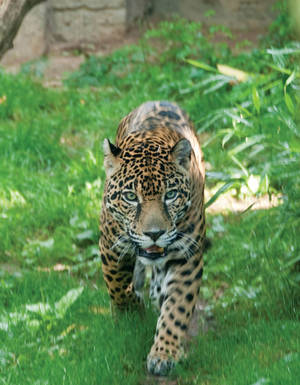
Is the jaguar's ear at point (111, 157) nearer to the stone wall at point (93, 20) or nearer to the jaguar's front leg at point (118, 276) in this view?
the jaguar's front leg at point (118, 276)

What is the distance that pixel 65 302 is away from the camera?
15.5 ft

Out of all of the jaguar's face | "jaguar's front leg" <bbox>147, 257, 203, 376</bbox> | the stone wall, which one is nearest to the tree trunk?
the jaguar's face

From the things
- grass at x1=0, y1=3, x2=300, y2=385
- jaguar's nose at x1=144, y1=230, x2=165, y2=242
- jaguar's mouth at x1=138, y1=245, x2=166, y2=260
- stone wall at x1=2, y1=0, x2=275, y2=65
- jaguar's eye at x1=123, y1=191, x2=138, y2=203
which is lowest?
stone wall at x1=2, y1=0, x2=275, y2=65

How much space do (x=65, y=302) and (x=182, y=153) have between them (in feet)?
4.57

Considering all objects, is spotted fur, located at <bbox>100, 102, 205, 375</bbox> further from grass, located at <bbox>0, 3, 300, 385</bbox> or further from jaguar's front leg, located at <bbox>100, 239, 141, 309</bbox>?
grass, located at <bbox>0, 3, 300, 385</bbox>

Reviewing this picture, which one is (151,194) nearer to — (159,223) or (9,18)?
(159,223)

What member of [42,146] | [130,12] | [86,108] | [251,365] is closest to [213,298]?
[251,365]

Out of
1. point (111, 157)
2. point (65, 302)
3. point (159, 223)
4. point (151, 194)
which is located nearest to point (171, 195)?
point (151, 194)

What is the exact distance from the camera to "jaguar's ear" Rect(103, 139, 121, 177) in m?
4.34

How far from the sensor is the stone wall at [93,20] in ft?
37.4

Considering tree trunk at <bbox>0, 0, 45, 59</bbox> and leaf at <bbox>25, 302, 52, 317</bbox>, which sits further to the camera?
tree trunk at <bbox>0, 0, 45, 59</bbox>

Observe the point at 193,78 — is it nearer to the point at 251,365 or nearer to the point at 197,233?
the point at 197,233

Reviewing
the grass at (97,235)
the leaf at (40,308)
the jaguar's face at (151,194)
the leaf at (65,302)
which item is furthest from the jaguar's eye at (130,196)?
the leaf at (40,308)

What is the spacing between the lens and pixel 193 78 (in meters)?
9.61
